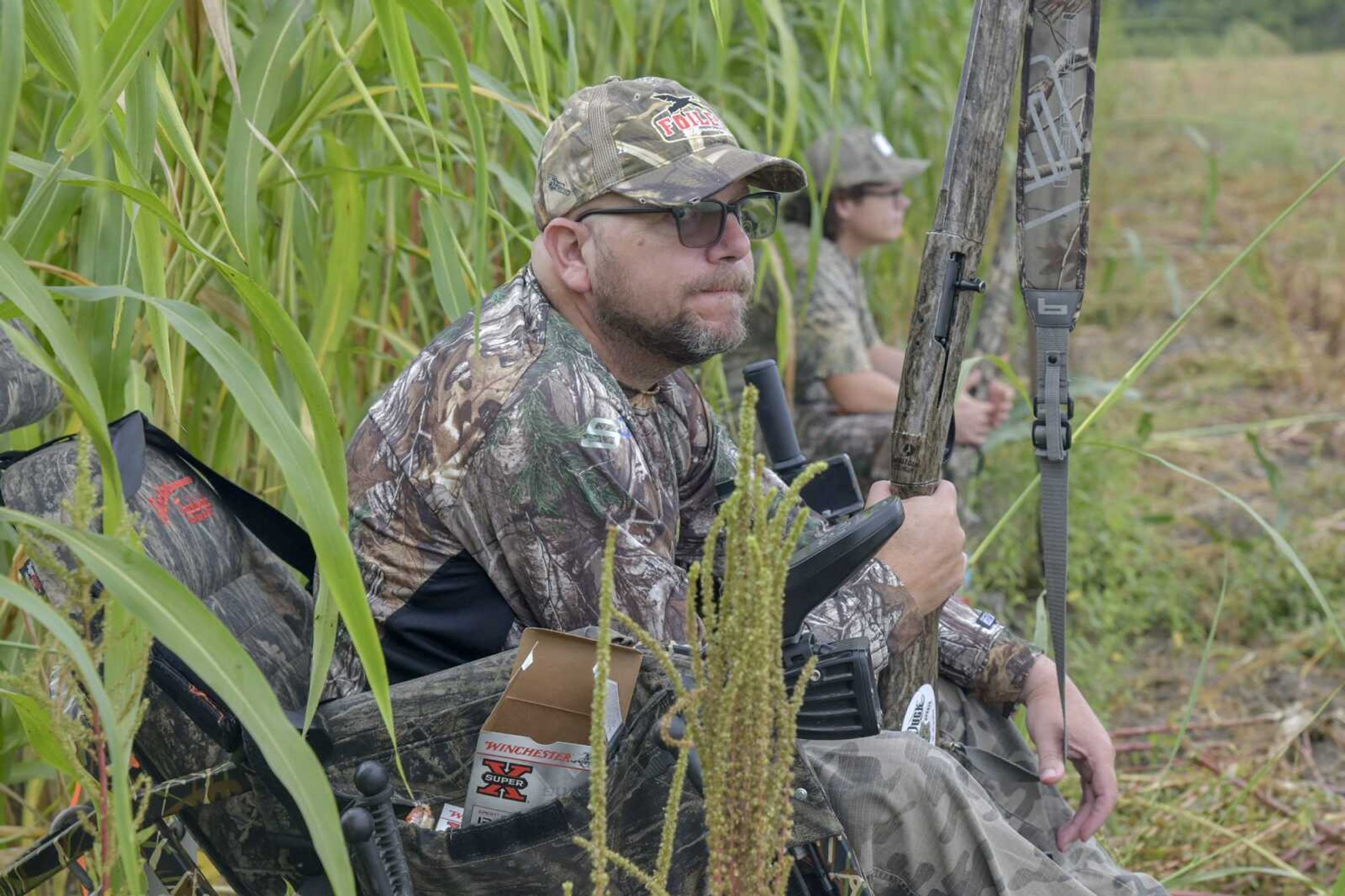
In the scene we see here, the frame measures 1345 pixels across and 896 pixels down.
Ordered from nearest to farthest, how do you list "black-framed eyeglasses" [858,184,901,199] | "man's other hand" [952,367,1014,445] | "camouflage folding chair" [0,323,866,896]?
1. "camouflage folding chair" [0,323,866,896]
2. "man's other hand" [952,367,1014,445]
3. "black-framed eyeglasses" [858,184,901,199]

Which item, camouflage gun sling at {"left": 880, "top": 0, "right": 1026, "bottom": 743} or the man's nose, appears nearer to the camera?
camouflage gun sling at {"left": 880, "top": 0, "right": 1026, "bottom": 743}

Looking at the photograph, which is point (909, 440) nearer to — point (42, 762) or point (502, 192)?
point (42, 762)

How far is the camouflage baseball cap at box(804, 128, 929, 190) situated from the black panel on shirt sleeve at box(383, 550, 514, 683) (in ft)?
10.2

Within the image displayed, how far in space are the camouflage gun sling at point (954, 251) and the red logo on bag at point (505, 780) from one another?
0.59 meters

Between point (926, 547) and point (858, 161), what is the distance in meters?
3.07

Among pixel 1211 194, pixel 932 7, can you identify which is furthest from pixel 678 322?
pixel 932 7

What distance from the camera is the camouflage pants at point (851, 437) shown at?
4.85 metres

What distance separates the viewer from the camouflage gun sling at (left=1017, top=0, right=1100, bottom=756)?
1.89 meters

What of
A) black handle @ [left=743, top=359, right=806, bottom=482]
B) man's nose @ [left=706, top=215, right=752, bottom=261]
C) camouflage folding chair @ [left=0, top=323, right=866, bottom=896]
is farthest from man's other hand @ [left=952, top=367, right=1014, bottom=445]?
camouflage folding chair @ [left=0, top=323, right=866, bottom=896]

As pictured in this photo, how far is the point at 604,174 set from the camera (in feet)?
6.91

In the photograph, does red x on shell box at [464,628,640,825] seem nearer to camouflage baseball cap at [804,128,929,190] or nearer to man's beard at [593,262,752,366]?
man's beard at [593,262,752,366]

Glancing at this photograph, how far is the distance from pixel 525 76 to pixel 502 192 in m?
1.36

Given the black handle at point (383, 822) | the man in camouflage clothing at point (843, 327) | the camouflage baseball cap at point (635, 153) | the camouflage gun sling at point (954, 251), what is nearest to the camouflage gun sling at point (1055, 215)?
the camouflage gun sling at point (954, 251)

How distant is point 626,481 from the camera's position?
1902 mm
